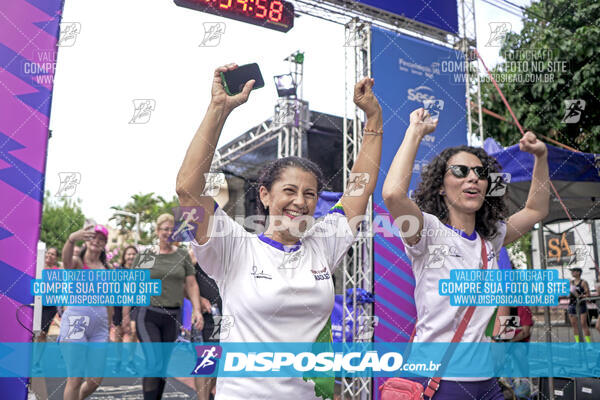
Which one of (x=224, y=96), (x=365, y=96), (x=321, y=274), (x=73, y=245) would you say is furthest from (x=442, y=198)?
(x=73, y=245)

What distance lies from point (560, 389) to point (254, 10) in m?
4.06

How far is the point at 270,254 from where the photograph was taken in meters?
1.56

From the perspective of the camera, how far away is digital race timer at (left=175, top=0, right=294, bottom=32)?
13.5ft

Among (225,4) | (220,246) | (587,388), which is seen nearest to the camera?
(220,246)

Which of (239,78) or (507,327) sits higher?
(239,78)

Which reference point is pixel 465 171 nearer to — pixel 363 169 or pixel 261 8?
pixel 363 169

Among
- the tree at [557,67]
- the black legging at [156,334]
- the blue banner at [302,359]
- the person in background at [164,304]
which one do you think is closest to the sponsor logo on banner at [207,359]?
the blue banner at [302,359]

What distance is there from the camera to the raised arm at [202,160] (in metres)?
1.37

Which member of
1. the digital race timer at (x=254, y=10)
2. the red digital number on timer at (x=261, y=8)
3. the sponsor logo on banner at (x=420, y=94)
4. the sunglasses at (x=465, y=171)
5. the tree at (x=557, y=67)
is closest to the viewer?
the sunglasses at (x=465, y=171)

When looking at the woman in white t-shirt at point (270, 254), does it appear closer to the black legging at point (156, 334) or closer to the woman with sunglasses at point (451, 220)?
the woman with sunglasses at point (451, 220)

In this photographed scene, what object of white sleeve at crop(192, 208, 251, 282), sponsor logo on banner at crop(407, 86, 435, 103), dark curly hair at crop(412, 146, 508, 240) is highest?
sponsor logo on banner at crop(407, 86, 435, 103)

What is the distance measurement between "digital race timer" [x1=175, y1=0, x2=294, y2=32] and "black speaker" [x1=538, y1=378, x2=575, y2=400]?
3.86 metres

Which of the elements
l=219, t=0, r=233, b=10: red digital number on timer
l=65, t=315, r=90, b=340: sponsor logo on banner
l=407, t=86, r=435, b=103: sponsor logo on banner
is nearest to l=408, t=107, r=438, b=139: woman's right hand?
l=219, t=0, r=233, b=10: red digital number on timer

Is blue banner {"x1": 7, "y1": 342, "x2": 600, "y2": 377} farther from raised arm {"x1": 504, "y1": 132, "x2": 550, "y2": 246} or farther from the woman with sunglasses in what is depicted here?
raised arm {"x1": 504, "y1": 132, "x2": 550, "y2": 246}
